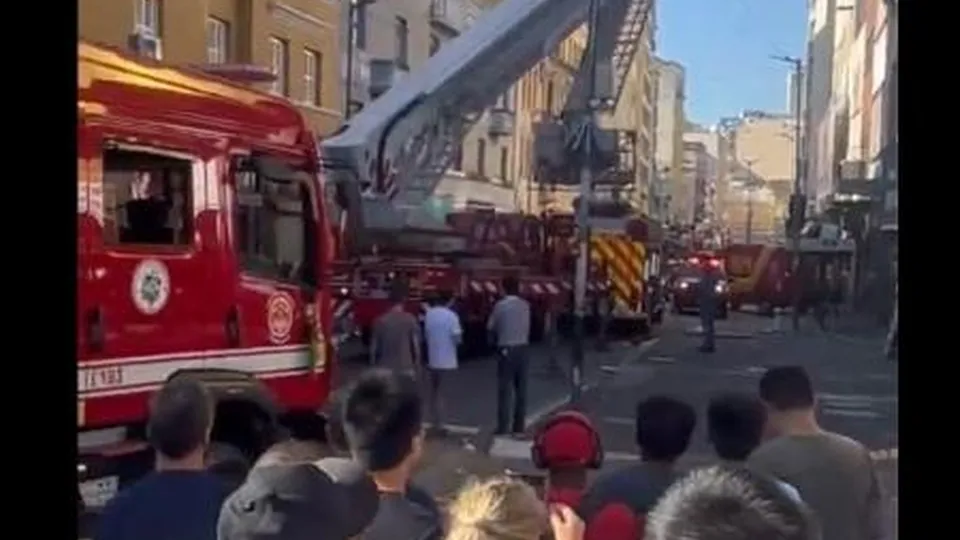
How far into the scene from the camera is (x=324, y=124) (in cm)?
380

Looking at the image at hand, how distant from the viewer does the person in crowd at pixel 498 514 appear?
5.85 ft

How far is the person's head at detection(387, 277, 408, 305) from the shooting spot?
3.66 metres

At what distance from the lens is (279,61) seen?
3.35 metres

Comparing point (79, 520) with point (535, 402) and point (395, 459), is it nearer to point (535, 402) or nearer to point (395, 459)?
point (395, 459)

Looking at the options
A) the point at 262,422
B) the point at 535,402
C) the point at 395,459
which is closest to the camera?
the point at 395,459

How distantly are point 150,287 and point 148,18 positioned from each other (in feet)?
2.45

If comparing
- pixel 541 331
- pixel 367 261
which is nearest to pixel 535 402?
pixel 541 331

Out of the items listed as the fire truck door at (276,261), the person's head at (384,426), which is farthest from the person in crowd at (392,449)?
the fire truck door at (276,261)

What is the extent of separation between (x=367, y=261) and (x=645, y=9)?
4.88ft

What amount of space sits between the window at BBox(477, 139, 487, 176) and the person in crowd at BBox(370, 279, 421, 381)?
0.32 meters

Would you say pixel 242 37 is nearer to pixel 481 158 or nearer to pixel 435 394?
pixel 481 158

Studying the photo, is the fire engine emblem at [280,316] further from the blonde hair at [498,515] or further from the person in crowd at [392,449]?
the blonde hair at [498,515]

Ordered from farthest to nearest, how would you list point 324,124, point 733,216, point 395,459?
1. point 324,124
2. point 733,216
3. point 395,459
